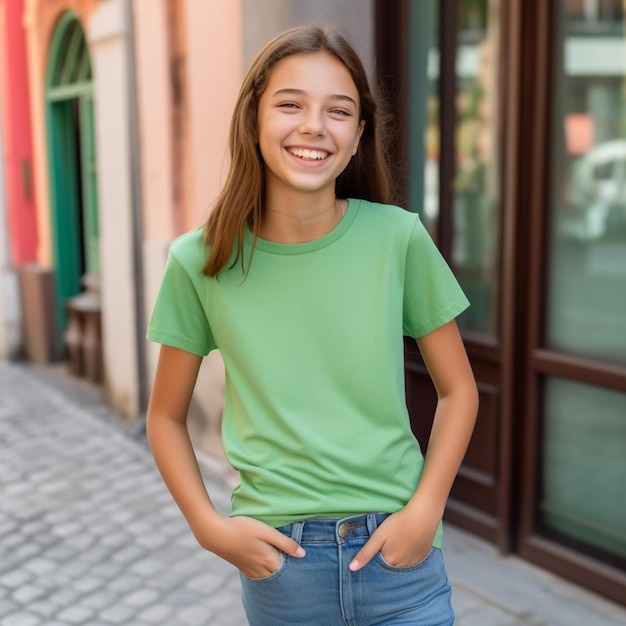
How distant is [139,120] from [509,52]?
10.9 ft

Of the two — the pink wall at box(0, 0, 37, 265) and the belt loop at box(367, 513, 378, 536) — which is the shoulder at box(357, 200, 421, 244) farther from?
the pink wall at box(0, 0, 37, 265)

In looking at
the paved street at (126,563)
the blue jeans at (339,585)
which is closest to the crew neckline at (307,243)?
the blue jeans at (339,585)

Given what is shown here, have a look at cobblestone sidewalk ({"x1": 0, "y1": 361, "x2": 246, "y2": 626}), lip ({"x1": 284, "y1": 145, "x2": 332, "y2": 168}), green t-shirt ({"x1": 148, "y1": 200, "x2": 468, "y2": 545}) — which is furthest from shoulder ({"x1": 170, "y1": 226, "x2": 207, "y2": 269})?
cobblestone sidewalk ({"x1": 0, "y1": 361, "x2": 246, "y2": 626})

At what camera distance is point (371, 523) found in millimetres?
1691

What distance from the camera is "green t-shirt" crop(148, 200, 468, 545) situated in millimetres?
1686

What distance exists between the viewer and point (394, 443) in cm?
174

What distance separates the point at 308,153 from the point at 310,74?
0.48ft

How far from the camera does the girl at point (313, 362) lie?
1.68m

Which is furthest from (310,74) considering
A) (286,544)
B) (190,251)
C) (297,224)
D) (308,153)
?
(286,544)

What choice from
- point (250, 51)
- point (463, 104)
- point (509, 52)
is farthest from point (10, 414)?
point (509, 52)

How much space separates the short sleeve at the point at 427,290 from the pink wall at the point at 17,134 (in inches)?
331

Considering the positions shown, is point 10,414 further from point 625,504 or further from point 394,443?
point 394,443

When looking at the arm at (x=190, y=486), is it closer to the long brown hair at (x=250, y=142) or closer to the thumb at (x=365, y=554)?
the thumb at (x=365, y=554)

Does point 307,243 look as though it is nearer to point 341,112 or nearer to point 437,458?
point 341,112
